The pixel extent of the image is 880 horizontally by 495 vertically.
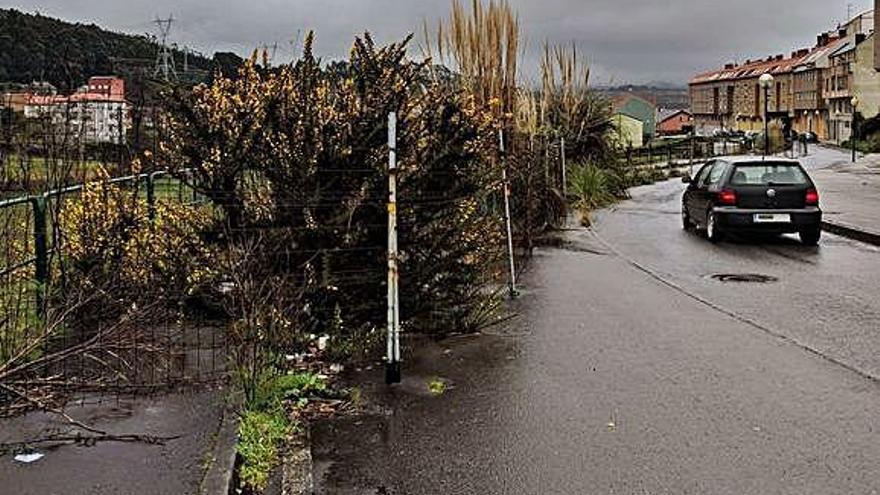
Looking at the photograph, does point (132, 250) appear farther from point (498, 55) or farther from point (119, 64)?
point (498, 55)

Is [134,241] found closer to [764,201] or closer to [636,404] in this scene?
[636,404]

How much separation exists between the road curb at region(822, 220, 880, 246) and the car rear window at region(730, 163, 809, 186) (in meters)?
1.45

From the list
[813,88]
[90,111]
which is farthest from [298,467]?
[813,88]

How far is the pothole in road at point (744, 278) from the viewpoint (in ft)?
41.9

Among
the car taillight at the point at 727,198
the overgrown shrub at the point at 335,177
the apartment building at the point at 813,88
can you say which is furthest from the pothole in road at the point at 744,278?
the apartment building at the point at 813,88

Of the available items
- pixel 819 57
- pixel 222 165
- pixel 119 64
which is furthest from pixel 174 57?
pixel 819 57

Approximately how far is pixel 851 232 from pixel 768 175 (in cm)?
236

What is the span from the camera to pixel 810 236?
57.3 ft

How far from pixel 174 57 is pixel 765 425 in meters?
5.74

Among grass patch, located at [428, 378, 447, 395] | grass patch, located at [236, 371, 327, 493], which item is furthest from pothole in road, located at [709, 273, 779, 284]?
grass patch, located at [236, 371, 327, 493]

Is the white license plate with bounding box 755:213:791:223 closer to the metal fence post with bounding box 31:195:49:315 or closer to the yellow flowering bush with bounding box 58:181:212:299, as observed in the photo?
the yellow flowering bush with bounding box 58:181:212:299

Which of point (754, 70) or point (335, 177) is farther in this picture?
point (754, 70)

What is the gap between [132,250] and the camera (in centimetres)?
796

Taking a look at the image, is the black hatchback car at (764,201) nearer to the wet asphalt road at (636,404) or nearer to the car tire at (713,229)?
the car tire at (713,229)
